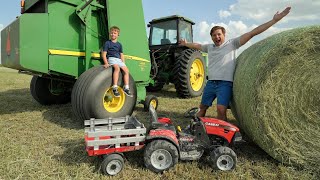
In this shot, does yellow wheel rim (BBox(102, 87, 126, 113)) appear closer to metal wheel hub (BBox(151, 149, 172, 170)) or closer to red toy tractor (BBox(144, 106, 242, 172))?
red toy tractor (BBox(144, 106, 242, 172))

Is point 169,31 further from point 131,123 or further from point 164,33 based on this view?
point 131,123

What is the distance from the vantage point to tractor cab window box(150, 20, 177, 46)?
876cm

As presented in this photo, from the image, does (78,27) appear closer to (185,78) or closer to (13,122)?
(13,122)

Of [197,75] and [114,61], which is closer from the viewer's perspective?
[114,61]

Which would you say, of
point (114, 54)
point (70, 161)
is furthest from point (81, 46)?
point (70, 161)

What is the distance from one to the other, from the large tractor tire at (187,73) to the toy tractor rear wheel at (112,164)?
5.06 meters

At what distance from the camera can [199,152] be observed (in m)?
3.33

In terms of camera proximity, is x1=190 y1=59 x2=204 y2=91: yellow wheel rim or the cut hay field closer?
the cut hay field

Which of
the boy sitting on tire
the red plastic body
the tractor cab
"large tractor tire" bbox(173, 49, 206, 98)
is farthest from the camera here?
the tractor cab

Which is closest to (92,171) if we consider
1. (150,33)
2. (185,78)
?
(185,78)

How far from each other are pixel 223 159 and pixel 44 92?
15.3 ft

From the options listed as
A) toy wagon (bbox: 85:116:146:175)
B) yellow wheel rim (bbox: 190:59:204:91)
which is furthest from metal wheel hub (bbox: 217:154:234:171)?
yellow wheel rim (bbox: 190:59:204:91)

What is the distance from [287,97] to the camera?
3.42 m

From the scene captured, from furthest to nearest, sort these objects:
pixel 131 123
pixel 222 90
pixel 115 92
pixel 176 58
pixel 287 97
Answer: pixel 176 58 → pixel 115 92 → pixel 222 90 → pixel 131 123 → pixel 287 97
